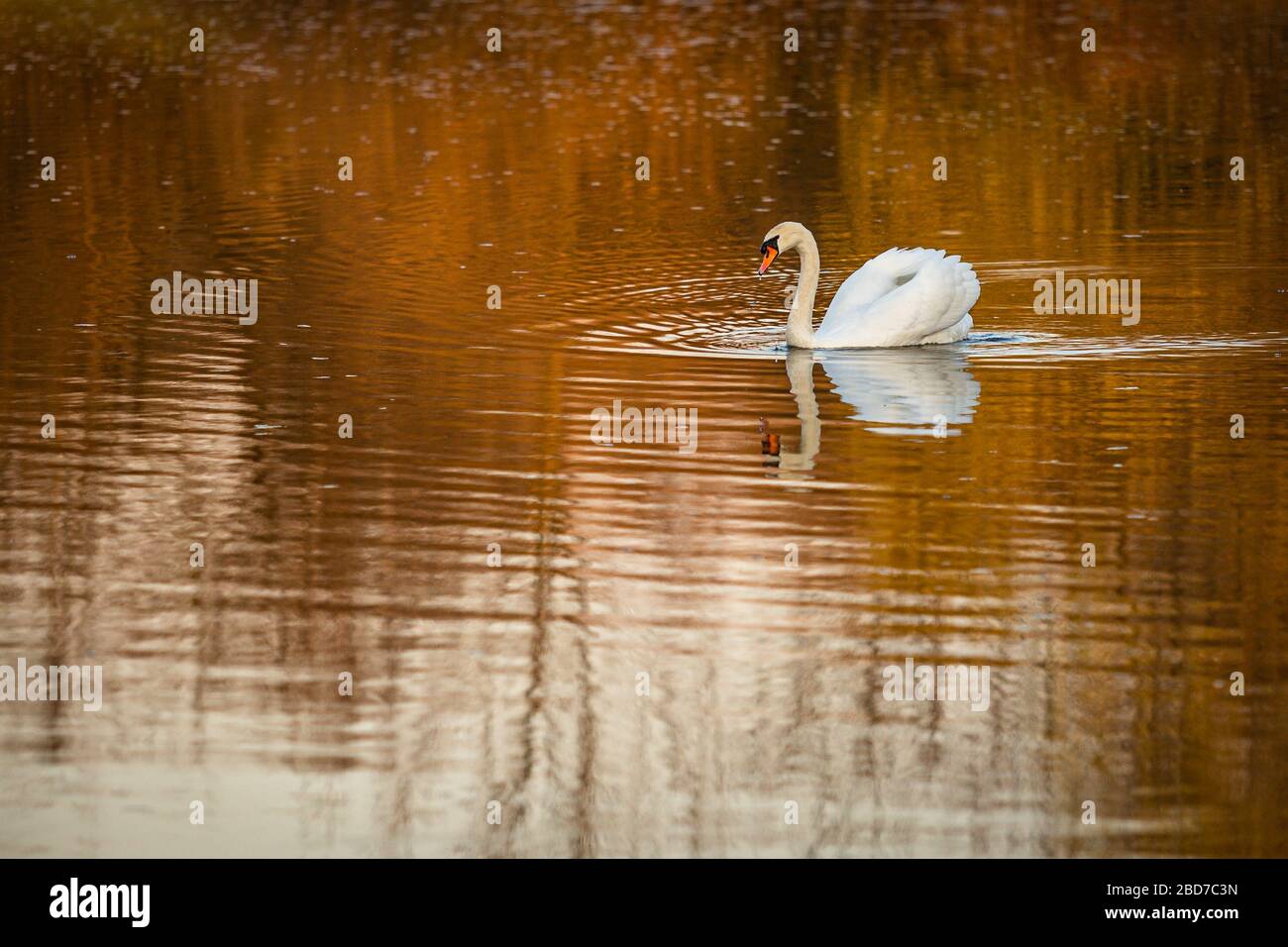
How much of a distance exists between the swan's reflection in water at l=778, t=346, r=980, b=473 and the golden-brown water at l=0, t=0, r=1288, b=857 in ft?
0.21

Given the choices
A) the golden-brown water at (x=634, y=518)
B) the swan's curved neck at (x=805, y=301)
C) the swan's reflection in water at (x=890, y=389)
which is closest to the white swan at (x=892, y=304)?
the swan's curved neck at (x=805, y=301)

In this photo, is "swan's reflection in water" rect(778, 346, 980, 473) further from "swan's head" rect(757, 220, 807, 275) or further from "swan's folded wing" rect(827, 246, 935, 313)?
"swan's head" rect(757, 220, 807, 275)

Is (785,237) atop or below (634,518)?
atop

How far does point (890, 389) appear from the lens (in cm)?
1588

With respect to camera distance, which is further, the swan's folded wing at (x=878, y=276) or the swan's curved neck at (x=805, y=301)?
the swan's folded wing at (x=878, y=276)

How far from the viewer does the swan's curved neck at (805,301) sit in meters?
17.3

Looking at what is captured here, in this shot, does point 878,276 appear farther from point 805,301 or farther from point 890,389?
point 890,389

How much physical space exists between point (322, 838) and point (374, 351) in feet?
31.2

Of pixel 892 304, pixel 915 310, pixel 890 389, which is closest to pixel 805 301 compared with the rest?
pixel 892 304

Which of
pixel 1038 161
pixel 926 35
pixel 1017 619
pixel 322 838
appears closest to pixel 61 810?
pixel 322 838

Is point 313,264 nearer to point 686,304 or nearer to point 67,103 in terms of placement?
point 686,304

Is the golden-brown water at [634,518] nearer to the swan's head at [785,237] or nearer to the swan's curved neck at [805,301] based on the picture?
the swan's curved neck at [805,301]

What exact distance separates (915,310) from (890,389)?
131 cm

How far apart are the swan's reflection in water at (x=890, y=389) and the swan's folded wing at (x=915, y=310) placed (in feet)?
0.43
